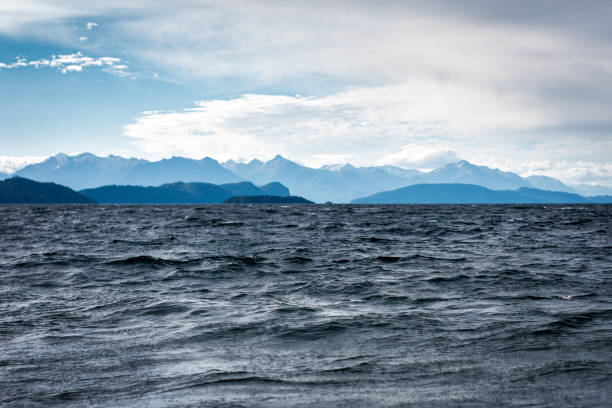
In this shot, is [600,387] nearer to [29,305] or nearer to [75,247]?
[29,305]

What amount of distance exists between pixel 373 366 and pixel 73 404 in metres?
5.10

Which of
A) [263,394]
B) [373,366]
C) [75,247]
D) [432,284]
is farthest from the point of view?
[75,247]

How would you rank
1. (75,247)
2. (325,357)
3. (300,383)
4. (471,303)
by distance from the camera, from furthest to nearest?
(75,247)
(471,303)
(325,357)
(300,383)

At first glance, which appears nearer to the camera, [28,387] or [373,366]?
[28,387]

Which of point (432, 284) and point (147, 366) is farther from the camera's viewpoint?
point (432, 284)

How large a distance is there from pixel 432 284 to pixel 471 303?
3.71 meters

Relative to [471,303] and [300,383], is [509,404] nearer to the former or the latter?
[300,383]

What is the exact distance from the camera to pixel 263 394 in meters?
7.54

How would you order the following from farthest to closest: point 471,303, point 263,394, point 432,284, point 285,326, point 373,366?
point 432,284 → point 471,303 → point 285,326 → point 373,366 → point 263,394

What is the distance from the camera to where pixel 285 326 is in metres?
12.1

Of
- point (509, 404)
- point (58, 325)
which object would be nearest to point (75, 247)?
point (58, 325)

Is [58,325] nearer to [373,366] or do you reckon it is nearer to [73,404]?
[73,404]

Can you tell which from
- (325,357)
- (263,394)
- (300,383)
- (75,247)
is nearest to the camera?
(263,394)

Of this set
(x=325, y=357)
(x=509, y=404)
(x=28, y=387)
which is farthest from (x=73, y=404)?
(x=509, y=404)
